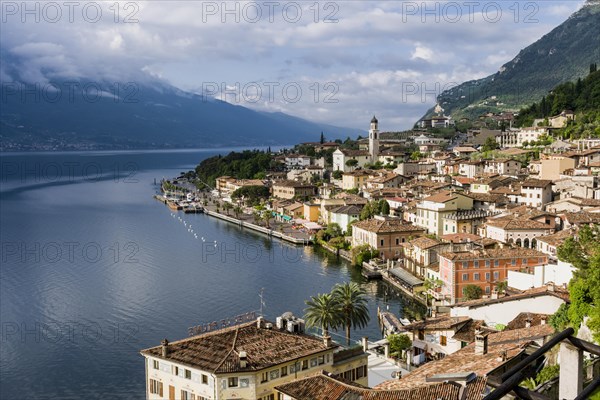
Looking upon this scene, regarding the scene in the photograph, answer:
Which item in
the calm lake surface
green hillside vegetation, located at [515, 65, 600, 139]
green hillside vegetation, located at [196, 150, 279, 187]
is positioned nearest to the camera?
the calm lake surface

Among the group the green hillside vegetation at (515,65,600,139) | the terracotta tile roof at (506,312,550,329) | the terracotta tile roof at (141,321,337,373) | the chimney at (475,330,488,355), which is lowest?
the terracotta tile roof at (506,312,550,329)

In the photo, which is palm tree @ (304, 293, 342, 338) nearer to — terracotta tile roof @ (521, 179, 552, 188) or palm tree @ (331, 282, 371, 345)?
palm tree @ (331, 282, 371, 345)

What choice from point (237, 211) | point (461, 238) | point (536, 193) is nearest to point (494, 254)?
point (461, 238)

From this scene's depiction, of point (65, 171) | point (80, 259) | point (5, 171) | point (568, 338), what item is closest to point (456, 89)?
point (65, 171)

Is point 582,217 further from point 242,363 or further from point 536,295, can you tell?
point 242,363

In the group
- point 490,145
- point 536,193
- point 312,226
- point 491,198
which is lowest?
point 312,226

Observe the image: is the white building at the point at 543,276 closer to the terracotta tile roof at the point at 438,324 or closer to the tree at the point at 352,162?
the terracotta tile roof at the point at 438,324

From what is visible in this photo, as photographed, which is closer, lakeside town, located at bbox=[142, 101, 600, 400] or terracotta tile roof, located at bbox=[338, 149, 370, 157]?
lakeside town, located at bbox=[142, 101, 600, 400]

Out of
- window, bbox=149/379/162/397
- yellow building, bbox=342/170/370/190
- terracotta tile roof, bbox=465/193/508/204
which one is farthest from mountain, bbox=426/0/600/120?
window, bbox=149/379/162/397

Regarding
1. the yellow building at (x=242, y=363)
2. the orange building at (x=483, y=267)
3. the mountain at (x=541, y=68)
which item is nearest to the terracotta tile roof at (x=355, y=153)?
the mountain at (x=541, y=68)
